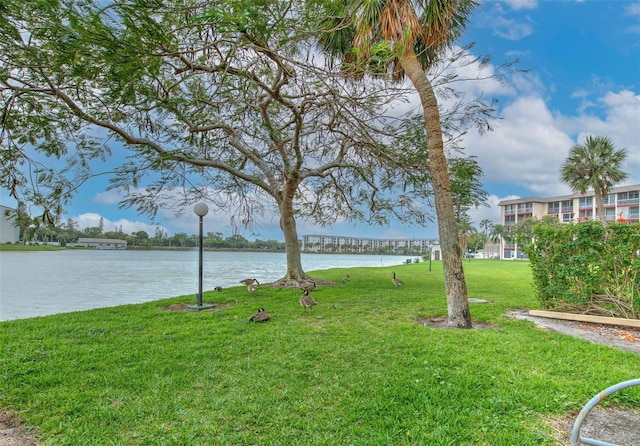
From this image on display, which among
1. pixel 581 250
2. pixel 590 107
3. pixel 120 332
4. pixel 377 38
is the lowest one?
pixel 120 332

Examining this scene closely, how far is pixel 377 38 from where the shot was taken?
632 centimetres

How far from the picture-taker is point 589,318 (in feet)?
20.6

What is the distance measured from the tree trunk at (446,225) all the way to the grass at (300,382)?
523 millimetres

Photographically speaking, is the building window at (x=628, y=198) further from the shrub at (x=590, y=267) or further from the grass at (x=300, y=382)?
the grass at (x=300, y=382)

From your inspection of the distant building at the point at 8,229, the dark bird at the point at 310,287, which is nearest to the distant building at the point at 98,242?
the dark bird at the point at 310,287

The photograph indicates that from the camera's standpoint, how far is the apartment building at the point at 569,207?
4994cm

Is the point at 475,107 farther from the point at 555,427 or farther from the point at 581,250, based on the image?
the point at 555,427

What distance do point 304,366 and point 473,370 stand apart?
6.00 ft

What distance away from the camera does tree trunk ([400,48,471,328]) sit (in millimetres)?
5762

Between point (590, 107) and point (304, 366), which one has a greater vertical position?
point (590, 107)

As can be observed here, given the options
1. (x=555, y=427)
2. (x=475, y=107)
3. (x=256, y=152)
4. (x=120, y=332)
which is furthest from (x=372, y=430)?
(x=256, y=152)

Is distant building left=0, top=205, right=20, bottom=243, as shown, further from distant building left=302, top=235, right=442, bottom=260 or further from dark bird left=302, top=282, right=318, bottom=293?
distant building left=302, top=235, right=442, bottom=260

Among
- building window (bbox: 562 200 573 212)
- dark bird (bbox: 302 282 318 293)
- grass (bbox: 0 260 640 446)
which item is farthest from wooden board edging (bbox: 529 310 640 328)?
building window (bbox: 562 200 573 212)

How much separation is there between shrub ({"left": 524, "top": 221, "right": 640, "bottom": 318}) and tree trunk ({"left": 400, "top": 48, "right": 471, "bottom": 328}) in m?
2.24
